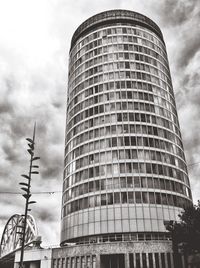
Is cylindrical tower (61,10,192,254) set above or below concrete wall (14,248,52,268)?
above

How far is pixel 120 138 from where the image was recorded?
2518 inches

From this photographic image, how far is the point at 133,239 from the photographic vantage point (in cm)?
5494

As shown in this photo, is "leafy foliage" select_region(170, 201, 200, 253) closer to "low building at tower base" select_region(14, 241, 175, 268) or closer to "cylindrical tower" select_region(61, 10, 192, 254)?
"low building at tower base" select_region(14, 241, 175, 268)

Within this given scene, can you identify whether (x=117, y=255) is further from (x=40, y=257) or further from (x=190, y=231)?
(x=190, y=231)

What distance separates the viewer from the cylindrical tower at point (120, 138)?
5738cm

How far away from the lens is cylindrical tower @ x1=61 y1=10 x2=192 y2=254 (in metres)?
57.4

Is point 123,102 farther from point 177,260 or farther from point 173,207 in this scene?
point 177,260

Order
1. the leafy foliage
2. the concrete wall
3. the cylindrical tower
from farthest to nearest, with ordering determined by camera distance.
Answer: the cylindrical tower, the concrete wall, the leafy foliage

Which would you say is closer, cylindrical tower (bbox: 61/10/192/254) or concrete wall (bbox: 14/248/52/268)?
concrete wall (bbox: 14/248/52/268)

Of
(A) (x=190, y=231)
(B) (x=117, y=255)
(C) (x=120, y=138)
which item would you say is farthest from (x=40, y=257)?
(A) (x=190, y=231)

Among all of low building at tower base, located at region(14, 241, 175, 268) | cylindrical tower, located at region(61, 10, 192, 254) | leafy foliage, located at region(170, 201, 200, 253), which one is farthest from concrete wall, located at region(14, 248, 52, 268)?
leafy foliage, located at region(170, 201, 200, 253)

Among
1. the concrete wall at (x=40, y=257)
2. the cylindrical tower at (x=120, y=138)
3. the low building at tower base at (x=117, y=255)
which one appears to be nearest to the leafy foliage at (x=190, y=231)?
the low building at tower base at (x=117, y=255)

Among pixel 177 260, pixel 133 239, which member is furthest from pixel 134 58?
pixel 177 260

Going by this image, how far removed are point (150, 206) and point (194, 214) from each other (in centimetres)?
1723
